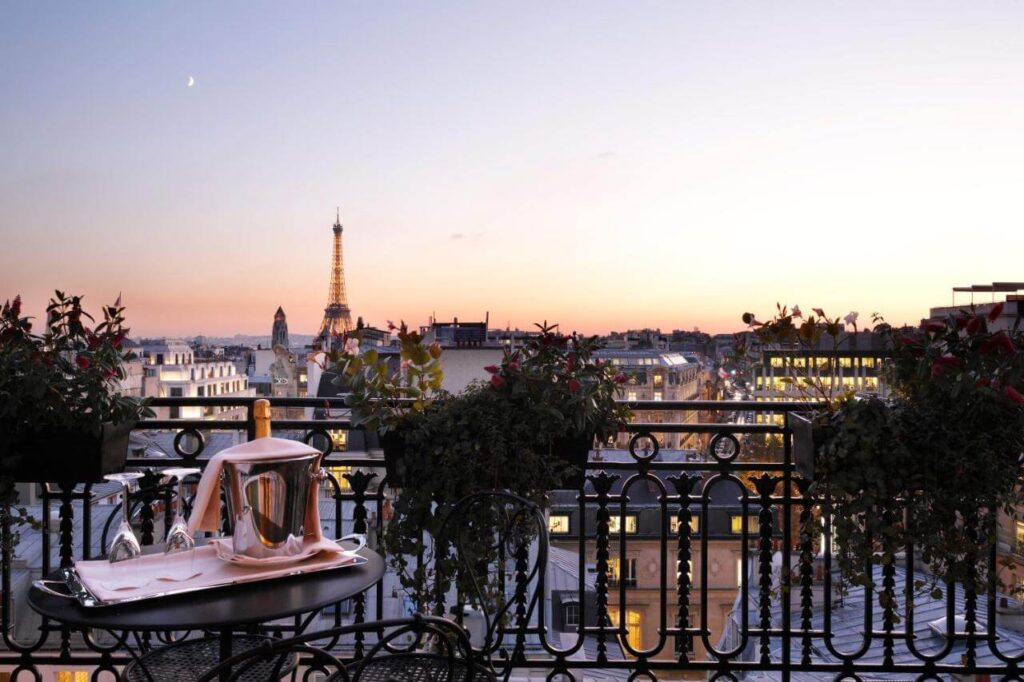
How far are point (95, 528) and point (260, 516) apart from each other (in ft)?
15.2

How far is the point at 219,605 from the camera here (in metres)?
1.91

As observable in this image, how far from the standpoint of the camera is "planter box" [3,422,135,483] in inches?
118

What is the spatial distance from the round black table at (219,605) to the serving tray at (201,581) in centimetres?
1

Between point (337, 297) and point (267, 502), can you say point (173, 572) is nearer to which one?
point (267, 502)

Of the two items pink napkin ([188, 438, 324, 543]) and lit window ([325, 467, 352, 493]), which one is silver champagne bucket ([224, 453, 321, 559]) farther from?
lit window ([325, 467, 352, 493])

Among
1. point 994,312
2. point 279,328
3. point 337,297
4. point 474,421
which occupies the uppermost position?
point 337,297

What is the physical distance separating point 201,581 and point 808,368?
7.41 ft

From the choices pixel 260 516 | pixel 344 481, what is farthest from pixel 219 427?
pixel 260 516

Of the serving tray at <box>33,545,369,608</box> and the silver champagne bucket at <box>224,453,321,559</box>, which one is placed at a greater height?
the silver champagne bucket at <box>224,453,321,559</box>

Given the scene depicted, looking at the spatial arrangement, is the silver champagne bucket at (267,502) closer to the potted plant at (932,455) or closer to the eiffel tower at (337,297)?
the potted plant at (932,455)

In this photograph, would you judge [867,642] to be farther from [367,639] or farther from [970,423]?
[367,639]

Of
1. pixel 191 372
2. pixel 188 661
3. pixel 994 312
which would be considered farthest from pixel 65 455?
pixel 191 372

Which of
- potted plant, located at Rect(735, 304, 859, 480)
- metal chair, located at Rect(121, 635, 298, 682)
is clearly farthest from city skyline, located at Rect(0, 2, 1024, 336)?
metal chair, located at Rect(121, 635, 298, 682)

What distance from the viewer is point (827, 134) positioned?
15.4 metres
